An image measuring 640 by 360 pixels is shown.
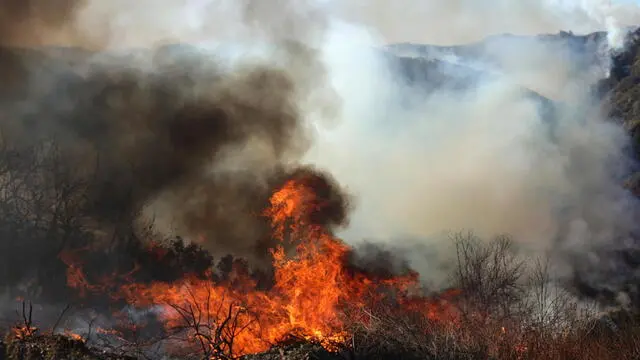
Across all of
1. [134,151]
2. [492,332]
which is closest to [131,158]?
[134,151]

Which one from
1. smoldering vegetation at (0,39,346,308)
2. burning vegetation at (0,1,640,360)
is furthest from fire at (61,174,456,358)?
smoldering vegetation at (0,39,346,308)

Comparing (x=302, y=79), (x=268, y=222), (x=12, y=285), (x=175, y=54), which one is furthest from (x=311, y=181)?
(x=12, y=285)

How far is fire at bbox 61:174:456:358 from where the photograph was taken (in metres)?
14.9

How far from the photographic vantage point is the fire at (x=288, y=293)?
Result: 1491 cm

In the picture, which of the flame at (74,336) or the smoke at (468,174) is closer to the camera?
the flame at (74,336)

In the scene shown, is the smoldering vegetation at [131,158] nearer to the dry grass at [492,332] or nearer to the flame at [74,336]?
the flame at [74,336]

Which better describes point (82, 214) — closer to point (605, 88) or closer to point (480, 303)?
point (480, 303)

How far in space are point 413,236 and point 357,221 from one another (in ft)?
9.38

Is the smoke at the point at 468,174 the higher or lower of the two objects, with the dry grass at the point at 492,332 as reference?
higher

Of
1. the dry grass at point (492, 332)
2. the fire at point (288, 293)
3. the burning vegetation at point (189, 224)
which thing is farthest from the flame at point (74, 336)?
the dry grass at point (492, 332)

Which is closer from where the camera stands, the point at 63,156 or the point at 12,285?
the point at 12,285

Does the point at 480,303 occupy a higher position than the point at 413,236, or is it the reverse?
the point at 413,236

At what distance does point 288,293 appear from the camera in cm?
1655

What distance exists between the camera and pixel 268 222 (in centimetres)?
1891
